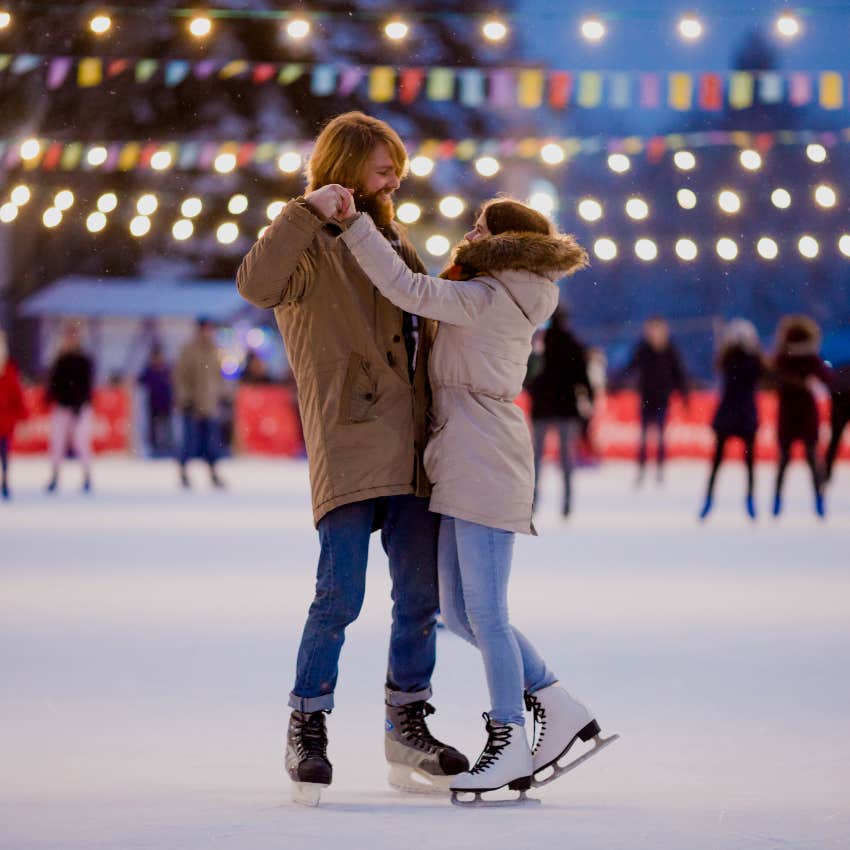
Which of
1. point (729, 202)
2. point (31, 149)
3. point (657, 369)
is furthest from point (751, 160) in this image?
point (657, 369)

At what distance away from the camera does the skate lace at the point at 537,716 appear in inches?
149

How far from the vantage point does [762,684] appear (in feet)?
16.6

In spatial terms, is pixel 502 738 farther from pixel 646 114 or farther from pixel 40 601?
pixel 646 114

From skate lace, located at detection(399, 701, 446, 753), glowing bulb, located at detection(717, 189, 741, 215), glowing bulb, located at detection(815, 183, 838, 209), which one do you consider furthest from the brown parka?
glowing bulb, located at detection(815, 183, 838, 209)

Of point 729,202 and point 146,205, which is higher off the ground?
point 729,202

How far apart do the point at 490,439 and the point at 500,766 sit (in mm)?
690

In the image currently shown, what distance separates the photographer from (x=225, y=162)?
1182cm

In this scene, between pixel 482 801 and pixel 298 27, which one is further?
pixel 298 27

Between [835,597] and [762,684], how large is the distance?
7.53ft

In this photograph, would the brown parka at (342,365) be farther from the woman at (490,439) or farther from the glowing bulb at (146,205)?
the glowing bulb at (146,205)

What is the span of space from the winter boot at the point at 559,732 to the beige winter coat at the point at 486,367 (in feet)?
1.27

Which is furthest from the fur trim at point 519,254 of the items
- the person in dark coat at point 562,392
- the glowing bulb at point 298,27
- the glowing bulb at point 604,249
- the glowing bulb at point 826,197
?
the person in dark coat at point 562,392

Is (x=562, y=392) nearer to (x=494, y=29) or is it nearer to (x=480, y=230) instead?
(x=494, y=29)

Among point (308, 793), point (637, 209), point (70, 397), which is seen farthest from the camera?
point (70, 397)
